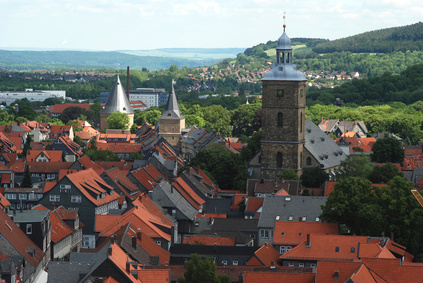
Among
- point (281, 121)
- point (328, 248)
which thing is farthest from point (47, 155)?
point (328, 248)

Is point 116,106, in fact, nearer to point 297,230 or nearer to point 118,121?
point 118,121

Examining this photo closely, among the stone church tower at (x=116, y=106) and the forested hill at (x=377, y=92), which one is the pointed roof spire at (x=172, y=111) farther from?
the forested hill at (x=377, y=92)

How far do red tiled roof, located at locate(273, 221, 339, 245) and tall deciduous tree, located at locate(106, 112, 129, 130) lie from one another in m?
95.8

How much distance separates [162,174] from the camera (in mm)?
82938

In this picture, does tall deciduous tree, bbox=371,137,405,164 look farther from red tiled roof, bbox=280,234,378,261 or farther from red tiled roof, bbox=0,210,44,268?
red tiled roof, bbox=0,210,44,268

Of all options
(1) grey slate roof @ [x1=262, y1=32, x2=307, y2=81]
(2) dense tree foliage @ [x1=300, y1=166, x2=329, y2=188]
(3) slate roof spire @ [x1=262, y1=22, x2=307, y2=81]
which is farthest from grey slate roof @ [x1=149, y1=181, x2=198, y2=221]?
(3) slate roof spire @ [x1=262, y1=22, x2=307, y2=81]

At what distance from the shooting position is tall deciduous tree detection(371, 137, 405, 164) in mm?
84875

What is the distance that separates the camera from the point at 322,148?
264 ft

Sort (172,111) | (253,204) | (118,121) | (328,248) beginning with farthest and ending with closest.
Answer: (118,121) → (172,111) → (253,204) → (328,248)

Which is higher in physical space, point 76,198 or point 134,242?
point 134,242

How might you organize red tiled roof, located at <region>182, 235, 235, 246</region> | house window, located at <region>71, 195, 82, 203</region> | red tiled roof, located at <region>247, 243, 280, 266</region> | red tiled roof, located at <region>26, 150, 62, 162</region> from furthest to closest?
red tiled roof, located at <region>26, 150, 62, 162</region>, house window, located at <region>71, 195, 82, 203</region>, red tiled roof, located at <region>182, 235, 235, 246</region>, red tiled roof, located at <region>247, 243, 280, 266</region>

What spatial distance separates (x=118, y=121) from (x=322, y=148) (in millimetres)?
72604

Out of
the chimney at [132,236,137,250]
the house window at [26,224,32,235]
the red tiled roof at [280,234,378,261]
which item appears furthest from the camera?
the house window at [26,224,32,235]

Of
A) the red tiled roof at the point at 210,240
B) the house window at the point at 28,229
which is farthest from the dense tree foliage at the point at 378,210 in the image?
the house window at the point at 28,229
